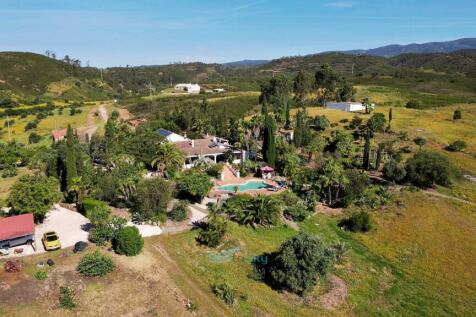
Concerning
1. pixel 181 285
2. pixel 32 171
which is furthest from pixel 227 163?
pixel 181 285

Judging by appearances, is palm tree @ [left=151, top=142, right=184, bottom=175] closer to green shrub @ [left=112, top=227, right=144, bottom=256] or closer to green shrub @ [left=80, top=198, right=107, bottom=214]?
green shrub @ [left=80, top=198, right=107, bottom=214]

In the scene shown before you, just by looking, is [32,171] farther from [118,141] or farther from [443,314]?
[443,314]

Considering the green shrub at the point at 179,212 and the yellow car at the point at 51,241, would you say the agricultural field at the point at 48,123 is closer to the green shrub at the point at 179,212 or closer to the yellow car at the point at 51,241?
the green shrub at the point at 179,212

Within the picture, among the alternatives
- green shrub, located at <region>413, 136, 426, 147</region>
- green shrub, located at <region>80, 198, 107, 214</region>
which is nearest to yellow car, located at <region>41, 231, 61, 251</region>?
green shrub, located at <region>80, 198, 107, 214</region>

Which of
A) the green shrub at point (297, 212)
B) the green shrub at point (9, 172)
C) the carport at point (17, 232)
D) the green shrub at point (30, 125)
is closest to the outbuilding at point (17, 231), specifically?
the carport at point (17, 232)

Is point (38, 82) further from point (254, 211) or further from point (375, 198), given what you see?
point (375, 198)

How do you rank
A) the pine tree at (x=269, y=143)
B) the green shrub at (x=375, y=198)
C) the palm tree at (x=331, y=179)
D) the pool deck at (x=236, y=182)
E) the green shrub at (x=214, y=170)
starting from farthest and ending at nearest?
1. the pine tree at (x=269, y=143)
2. the green shrub at (x=214, y=170)
3. the pool deck at (x=236, y=182)
4. the green shrub at (x=375, y=198)
5. the palm tree at (x=331, y=179)
